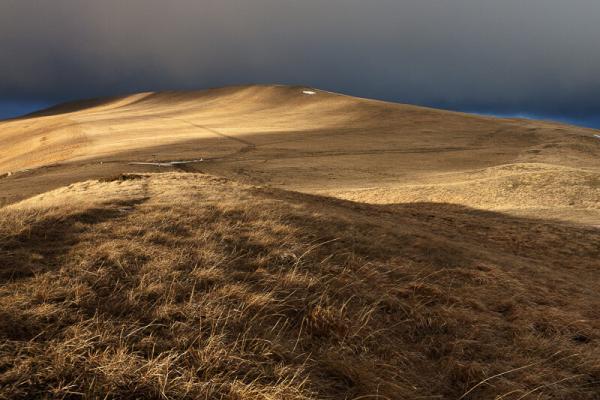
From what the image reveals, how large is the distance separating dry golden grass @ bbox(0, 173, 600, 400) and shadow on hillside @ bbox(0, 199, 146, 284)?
0.03 m

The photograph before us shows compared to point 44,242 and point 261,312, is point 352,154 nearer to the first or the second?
point 44,242

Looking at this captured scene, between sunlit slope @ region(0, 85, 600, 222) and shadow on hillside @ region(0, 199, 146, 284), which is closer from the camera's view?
shadow on hillside @ region(0, 199, 146, 284)

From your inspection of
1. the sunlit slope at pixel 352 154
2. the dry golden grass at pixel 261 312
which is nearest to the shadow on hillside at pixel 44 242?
the dry golden grass at pixel 261 312

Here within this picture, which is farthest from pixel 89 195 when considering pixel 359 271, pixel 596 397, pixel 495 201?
pixel 495 201

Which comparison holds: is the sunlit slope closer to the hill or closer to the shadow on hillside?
the hill

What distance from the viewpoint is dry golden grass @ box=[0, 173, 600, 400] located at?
3.78 m

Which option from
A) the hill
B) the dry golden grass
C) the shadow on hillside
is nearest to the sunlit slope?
the hill

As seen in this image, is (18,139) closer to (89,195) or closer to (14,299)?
(89,195)

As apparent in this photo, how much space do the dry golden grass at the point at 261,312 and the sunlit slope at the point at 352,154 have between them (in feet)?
37.9

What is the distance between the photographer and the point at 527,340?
5453 millimetres

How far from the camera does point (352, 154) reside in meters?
34.9

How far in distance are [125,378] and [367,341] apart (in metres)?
2.40

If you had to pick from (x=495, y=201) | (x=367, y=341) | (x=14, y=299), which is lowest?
(x=495, y=201)

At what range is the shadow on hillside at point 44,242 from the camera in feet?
16.6
